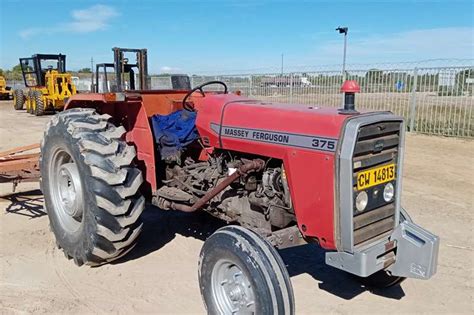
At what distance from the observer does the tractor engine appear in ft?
11.1

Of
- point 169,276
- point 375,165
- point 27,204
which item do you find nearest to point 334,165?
point 375,165

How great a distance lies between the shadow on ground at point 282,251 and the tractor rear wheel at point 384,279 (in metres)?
0.06

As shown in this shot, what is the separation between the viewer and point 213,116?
154 inches

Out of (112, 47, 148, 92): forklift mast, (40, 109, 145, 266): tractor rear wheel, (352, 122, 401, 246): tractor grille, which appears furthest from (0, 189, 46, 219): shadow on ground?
(352, 122, 401, 246): tractor grille

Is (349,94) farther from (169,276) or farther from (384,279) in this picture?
(169,276)

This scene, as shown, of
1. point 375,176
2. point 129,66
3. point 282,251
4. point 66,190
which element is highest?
point 129,66

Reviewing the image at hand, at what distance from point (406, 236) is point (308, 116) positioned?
1057mm

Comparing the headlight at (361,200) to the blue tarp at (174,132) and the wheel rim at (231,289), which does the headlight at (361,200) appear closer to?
the wheel rim at (231,289)

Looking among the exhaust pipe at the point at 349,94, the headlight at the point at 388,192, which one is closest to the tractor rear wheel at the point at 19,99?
the exhaust pipe at the point at 349,94

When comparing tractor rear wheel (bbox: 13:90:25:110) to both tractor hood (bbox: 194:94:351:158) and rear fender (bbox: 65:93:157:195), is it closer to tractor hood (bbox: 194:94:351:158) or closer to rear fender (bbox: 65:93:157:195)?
rear fender (bbox: 65:93:157:195)

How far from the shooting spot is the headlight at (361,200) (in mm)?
3020

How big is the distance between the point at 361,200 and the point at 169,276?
6.14 feet

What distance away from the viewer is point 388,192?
328 centimetres

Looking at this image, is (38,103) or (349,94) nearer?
(349,94)
